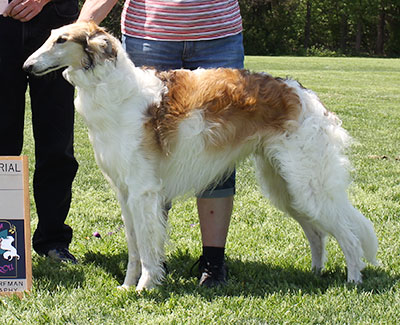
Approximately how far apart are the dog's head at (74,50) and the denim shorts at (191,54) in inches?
21.1

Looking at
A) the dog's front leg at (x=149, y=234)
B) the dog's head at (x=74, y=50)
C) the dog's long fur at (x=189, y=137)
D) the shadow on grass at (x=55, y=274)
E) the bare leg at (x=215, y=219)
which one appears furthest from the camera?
the bare leg at (x=215, y=219)

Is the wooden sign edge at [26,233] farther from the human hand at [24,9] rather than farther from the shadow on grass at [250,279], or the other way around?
the human hand at [24,9]

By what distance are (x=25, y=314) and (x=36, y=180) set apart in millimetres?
1329

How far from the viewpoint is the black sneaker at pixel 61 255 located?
4281 mm

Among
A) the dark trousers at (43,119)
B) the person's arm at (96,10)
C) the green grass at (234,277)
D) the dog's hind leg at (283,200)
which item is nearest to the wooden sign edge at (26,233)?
the green grass at (234,277)

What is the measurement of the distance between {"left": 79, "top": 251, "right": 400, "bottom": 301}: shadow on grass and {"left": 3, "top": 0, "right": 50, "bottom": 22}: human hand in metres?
1.74

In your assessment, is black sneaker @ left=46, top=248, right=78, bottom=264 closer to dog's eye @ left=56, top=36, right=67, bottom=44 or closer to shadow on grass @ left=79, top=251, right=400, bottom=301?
shadow on grass @ left=79, top=251, right=400, bottom=301

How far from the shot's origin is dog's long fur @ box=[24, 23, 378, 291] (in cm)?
350

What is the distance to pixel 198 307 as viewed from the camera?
3.42 meters

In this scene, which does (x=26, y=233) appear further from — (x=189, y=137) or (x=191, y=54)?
(x=191, y=54)

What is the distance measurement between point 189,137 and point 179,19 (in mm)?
793

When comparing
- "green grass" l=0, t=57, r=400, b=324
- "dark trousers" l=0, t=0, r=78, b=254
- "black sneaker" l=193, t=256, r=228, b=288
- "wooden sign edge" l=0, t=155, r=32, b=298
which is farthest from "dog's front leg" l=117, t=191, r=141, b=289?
"dark trousers" l=0, t=0, r=78, b=254

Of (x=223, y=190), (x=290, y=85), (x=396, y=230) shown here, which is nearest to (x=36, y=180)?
(x=223, y=190)

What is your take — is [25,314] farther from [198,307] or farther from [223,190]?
[223,190]
